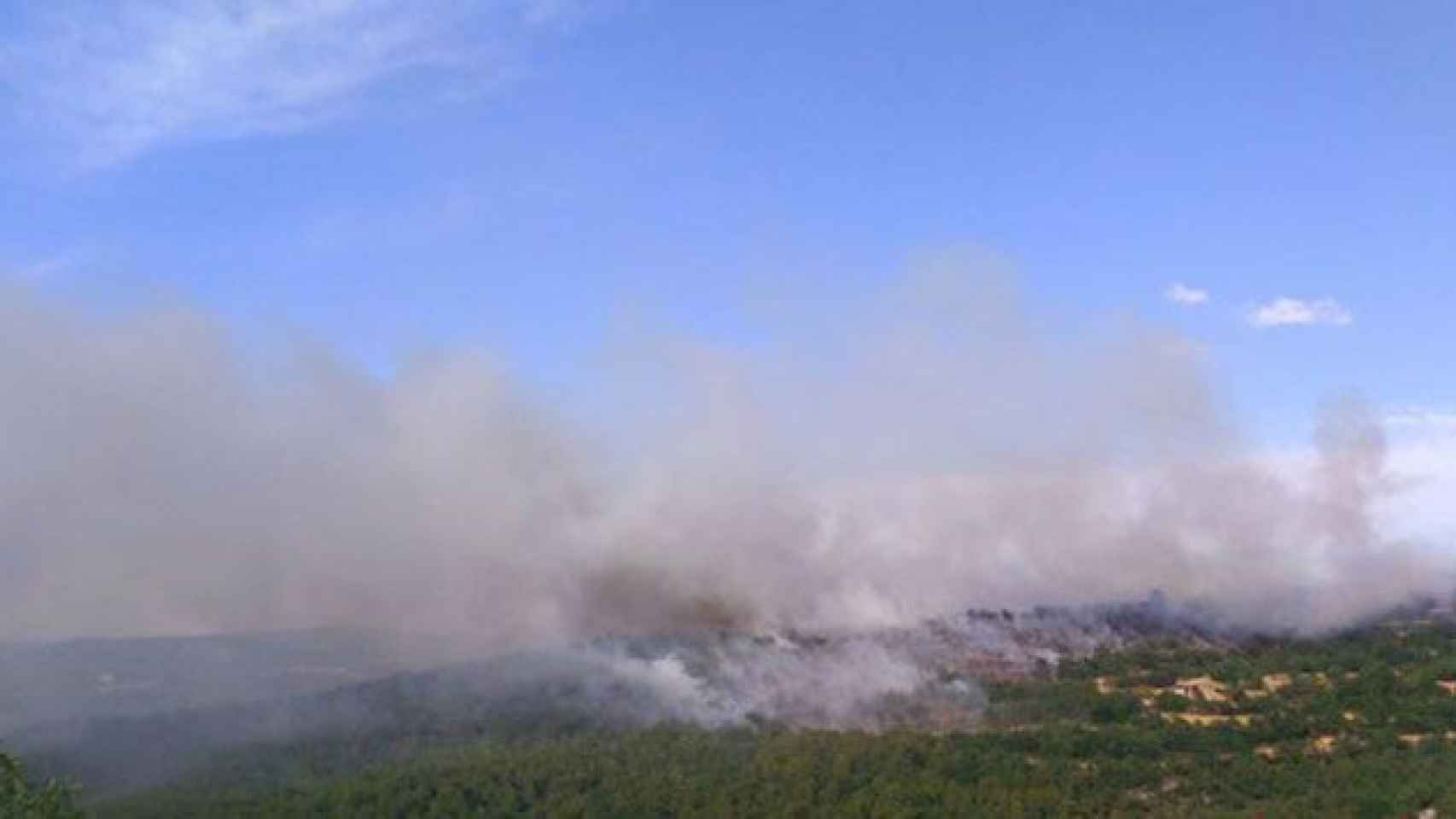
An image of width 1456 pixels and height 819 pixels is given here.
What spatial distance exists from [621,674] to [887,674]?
19646 mm

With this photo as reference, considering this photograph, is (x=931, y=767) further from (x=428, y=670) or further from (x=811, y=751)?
(x=428, y=670)

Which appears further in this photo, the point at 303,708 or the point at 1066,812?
the point at 303,708

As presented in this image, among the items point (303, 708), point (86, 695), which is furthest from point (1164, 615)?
point (86, 695)

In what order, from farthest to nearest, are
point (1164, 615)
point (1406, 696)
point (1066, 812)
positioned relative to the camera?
point (1164, 615) < point (1406, 696) < point (1066, 812)

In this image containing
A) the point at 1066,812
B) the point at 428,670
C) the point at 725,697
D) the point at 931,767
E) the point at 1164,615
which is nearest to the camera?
the point at 1066,812

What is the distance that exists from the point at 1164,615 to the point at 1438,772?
56.0m

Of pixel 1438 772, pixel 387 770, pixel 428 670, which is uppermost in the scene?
pixel 428 670

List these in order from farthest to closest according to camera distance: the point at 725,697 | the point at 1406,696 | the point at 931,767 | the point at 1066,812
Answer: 1. the point at 725,697
2. the point at 1406,696
3. the point at 931,767
4. the point at 1066,812

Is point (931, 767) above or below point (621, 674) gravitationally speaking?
below

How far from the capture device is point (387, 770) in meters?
79.1

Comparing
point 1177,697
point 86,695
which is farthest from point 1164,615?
point 86,695

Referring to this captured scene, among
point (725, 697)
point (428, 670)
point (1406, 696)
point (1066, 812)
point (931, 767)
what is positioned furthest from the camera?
point (428, 670)

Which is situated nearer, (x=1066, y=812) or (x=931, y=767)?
(x=1066, y=812)

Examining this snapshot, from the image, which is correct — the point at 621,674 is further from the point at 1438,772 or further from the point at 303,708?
the point at 1438,772
